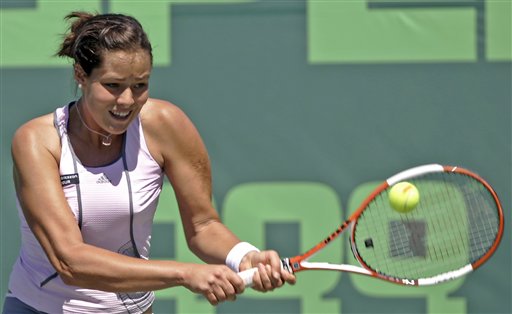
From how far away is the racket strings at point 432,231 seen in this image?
3.57 meters

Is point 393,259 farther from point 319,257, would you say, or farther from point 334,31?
point 334,31

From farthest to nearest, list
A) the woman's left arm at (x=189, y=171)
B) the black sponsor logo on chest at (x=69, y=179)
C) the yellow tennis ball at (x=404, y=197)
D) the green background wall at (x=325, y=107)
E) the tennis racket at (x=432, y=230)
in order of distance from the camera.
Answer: the green background wall at (x=325, y=107) < the tennis racket at (x=432, y=230) < the yellow tennis ball at (x=404, y=197) < the woman's left arm at (x=189, y=171) < the black sponsor logo on chest at (x=69, y=179)

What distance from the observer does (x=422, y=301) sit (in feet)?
14.4

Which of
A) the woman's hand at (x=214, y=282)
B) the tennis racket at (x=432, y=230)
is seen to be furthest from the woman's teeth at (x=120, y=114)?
the tennis racket at (x=432, y=230)

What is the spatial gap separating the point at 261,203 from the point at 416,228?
31.3 inches

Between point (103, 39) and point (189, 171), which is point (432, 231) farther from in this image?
point (103, 39)

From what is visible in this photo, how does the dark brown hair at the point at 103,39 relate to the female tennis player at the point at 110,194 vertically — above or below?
above

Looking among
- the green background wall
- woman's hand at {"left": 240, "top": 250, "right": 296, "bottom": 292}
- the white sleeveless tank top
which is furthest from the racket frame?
the green background wall

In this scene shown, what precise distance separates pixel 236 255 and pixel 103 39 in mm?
673

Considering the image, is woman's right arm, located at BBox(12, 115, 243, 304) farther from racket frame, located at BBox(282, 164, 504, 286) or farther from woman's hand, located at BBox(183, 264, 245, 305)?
racket frame, located at BBox(282, 164, 504, 286)

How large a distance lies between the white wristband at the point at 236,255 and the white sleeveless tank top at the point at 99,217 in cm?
25

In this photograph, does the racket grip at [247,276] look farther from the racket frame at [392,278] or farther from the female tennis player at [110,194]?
the racket frame at [392,278]

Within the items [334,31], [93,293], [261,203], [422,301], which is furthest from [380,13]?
[93,293]

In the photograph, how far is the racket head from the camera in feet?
11.7
